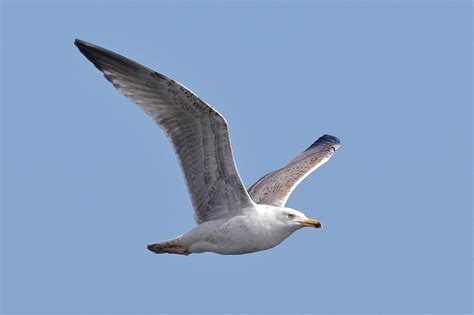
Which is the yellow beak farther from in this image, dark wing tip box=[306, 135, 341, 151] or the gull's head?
dark wing tip box=[306, 135, 341, 151]

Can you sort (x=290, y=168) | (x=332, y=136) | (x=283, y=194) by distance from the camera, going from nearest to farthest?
(x=283, y=194) < (x=290, y=168) < (x=332, y=136)

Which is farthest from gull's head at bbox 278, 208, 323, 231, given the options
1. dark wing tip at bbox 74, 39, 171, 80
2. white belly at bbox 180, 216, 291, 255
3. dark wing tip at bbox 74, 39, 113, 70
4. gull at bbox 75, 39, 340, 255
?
dark wing tip at bbox 74, 39, 113, 70

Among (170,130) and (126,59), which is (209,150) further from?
(126,59)

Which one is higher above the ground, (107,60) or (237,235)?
(107,60)

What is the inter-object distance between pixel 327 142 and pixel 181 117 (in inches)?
216

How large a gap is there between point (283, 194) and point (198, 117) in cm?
268

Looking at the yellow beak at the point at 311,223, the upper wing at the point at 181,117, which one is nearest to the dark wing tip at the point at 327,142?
the yellow beak at the point at 311,223

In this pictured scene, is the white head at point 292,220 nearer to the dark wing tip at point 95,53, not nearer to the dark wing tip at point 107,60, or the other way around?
the dark wing tip at point 107,60

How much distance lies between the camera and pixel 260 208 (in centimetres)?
1343

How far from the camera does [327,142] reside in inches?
710

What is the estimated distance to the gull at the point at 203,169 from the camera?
12.9m

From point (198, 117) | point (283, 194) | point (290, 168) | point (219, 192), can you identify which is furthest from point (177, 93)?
point (290, 168)

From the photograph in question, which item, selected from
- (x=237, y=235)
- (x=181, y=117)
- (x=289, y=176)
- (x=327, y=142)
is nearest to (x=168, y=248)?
(x=237, y=235)

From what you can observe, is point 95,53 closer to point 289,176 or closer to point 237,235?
point 237,235
